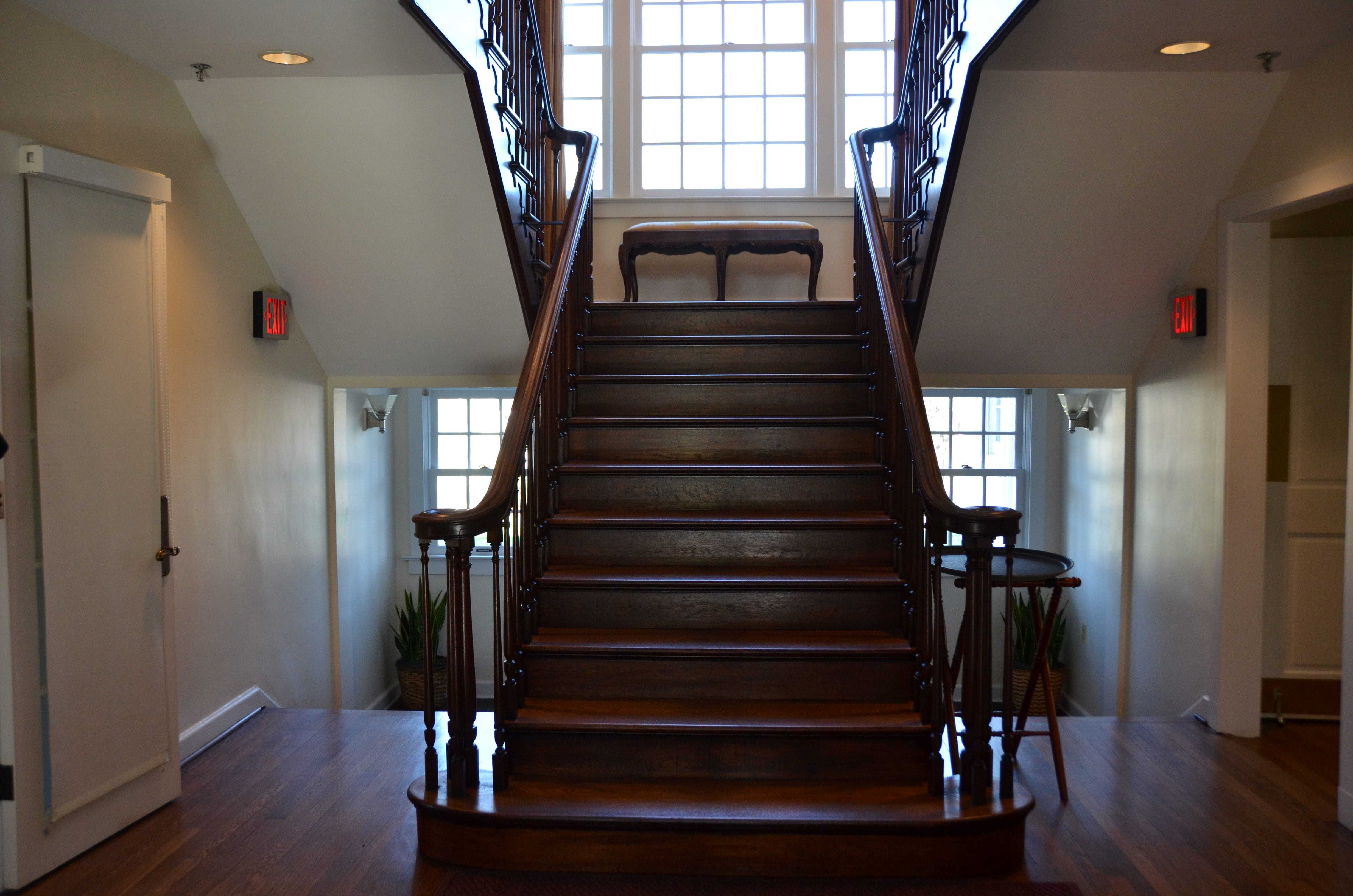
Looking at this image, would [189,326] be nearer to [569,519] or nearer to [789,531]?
[569,519]

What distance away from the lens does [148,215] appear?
292cm

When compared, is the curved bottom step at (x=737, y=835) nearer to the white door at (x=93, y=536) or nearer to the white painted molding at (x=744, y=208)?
the white door at (x=93, y=536)

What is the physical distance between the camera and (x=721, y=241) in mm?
4922

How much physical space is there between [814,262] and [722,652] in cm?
268

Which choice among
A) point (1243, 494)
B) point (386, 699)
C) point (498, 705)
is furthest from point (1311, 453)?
point (386, 699)

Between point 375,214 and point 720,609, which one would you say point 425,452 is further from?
point 720,609

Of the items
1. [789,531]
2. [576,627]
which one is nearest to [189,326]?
[576,627]

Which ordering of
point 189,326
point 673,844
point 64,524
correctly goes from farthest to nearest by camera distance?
point 189,326 → point 64,524 → point 673,844

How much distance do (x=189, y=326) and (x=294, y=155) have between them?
0.80m

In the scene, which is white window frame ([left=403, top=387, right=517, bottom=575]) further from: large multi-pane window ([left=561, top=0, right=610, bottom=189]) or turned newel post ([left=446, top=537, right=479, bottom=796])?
turned newel post ([left=446, top=537, right=479, bottom=796])

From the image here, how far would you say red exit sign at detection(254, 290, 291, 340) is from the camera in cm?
410

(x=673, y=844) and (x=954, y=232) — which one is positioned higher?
(x=954, y=232)

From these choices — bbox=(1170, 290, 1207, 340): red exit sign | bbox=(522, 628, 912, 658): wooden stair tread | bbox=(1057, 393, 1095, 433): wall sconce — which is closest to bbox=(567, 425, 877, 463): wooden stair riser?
bbox=(522, 628, 912, 658): wooden stair tread

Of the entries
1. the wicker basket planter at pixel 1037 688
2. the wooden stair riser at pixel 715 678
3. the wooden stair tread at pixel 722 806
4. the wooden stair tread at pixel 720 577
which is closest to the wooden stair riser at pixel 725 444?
the wooden stair tread at pixel 720 577
